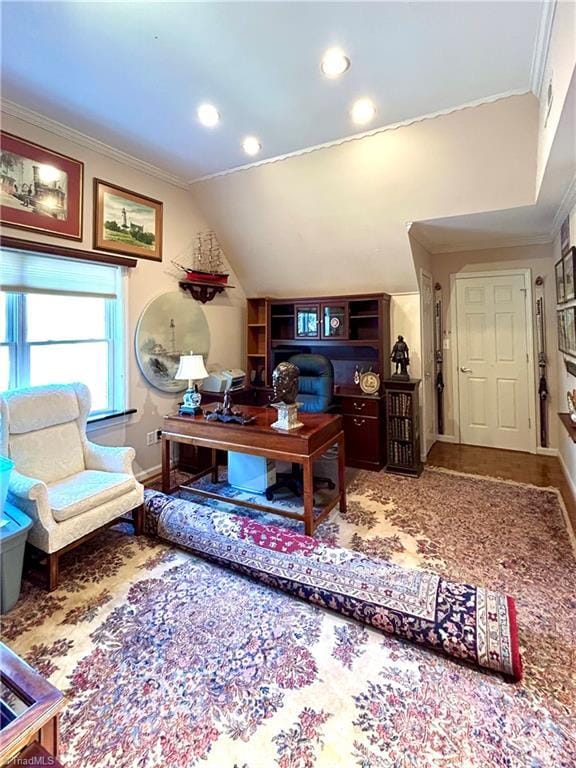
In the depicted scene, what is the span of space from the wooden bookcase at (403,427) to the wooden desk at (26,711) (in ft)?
11.2

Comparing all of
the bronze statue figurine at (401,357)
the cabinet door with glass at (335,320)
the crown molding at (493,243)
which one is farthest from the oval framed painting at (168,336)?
the crown molding at (493,243)

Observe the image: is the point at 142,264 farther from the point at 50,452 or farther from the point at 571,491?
the point at 571,491

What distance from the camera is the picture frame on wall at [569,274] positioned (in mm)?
2867

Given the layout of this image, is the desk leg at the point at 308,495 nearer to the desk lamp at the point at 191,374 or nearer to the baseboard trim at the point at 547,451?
Answer: the desk lamp at the point at 191,374

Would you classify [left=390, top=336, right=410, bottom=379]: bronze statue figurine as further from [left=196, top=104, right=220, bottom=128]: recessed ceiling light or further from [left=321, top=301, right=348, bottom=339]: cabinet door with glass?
[left=196, top=104, right=220, bottom=128]: recessed ceiling light

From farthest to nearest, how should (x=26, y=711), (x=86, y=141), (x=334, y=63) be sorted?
(x=86, y=141) → (x=334, y=63) → (x=26, y=711)

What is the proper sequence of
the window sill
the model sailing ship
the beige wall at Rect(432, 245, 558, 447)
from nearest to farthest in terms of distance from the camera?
the window sill → the model sailing ship → the beige wall at Rect(432, 245, 558, 447)

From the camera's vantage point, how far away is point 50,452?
2643 millimetres

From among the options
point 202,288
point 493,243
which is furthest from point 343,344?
point 493,243

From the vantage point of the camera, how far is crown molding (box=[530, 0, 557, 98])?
1805mm

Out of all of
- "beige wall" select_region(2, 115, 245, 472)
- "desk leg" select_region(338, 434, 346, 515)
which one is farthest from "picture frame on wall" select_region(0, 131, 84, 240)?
"desk leg" select_region(338, 434, 346, 515)

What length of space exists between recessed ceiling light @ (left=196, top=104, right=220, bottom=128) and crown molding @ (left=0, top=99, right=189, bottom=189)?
0.99 metres

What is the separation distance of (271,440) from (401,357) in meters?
2.08

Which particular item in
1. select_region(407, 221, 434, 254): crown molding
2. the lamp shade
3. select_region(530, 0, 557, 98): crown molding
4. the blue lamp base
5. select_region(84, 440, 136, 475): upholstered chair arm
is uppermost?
select_region(530, 0, 557, 98): crown molding
